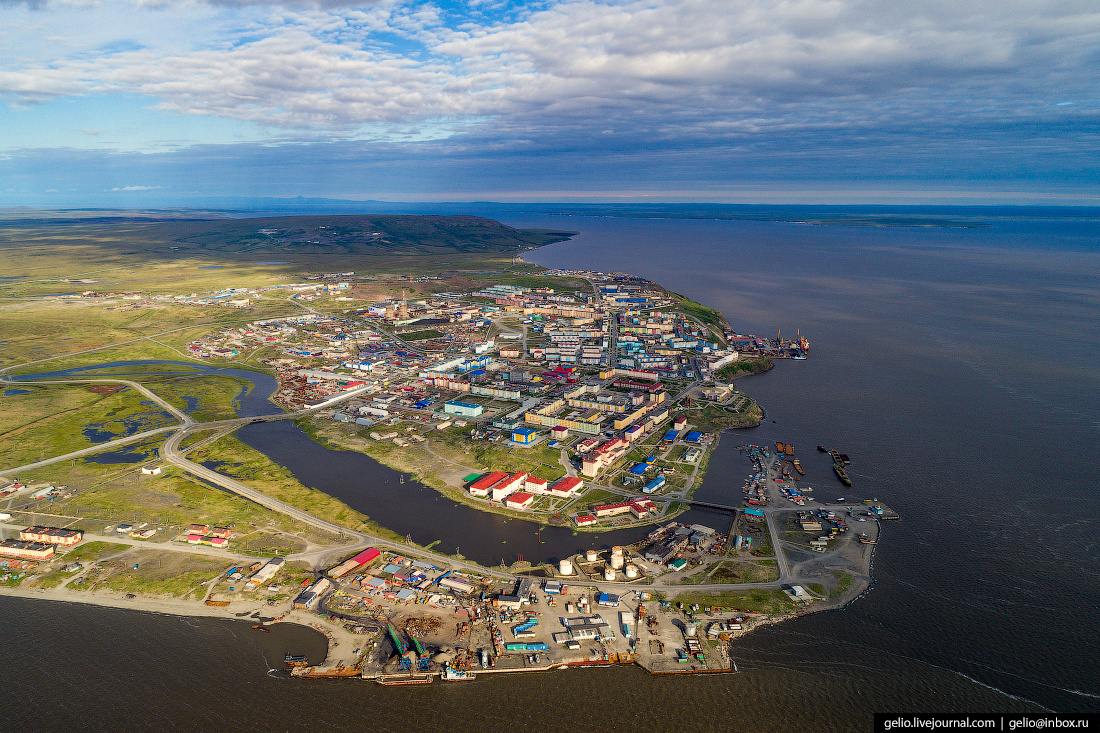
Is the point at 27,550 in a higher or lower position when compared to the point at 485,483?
lower

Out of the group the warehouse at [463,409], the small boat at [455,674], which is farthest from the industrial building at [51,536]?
the warehouse at [463,409]

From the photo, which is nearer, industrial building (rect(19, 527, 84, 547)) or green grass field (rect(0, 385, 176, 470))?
industrial building (rect(19, 527, 84, 547))

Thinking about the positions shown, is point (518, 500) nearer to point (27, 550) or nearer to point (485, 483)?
point (485, 483)

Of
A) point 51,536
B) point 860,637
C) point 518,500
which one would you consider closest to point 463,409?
point 518,500

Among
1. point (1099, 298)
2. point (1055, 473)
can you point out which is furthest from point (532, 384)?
point (1099, 298)

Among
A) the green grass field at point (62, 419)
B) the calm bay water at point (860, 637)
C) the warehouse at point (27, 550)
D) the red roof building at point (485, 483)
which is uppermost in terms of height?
the green grass field at point (62, 419)

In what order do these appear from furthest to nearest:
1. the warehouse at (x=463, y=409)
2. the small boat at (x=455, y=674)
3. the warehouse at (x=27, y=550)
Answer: the warehouse at (x=463, y=409) → the warehouse at (x=27, y=550) → the small boat at (x=455, y=674)

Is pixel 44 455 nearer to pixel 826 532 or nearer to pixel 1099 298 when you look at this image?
pixel 826 532

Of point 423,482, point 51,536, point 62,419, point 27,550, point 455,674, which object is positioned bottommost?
point 455,674

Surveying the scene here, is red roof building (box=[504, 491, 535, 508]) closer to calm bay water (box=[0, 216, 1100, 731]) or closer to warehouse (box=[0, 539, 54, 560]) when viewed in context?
calm bay water (box=[0, 216, 1100, 731])

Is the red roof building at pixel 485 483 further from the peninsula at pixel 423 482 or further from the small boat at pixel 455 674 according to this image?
the small boat at pixel 455 674

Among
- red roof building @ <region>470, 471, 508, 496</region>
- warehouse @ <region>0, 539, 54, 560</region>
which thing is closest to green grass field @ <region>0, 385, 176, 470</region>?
warehouse @ <region>0, 539, 54, 560</region>
